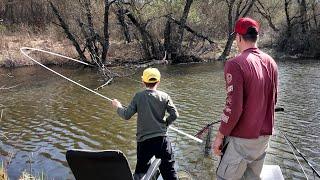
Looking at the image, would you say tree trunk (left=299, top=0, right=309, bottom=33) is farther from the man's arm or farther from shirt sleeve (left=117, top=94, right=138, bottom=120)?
the man's arm

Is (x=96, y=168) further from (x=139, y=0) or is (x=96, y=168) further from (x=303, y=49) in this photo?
(x=303, y=49)

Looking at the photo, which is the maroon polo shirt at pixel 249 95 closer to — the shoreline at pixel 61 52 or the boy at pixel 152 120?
the boy at pixel 152 120

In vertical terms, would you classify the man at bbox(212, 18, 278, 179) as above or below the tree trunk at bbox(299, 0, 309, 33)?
below

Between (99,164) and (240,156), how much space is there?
136 centimetres

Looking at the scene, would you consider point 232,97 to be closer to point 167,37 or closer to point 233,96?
point 233,96

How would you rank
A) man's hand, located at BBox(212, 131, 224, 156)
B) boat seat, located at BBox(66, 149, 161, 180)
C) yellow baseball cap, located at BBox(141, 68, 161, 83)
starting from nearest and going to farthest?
man's hand, located at BBox(212, 131, 224, 156) < boat seat, located at BBox(66, 149, 161, 180) < yellow baseball cap, located at BBox(141, 68, 161, 83)

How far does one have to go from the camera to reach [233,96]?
378 cm

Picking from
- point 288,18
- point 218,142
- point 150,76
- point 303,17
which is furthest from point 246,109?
point 303,17

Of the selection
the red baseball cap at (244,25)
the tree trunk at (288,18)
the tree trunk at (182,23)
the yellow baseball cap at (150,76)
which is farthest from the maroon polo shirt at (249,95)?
the tree trunk at (288,18)

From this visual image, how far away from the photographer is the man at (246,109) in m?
3.78

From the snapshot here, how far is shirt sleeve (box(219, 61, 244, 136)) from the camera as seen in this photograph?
375 cm

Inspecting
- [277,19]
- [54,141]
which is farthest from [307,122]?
[277,19]

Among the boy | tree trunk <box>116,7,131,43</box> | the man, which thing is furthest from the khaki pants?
tree trunk <box>116,7,131,43</box>

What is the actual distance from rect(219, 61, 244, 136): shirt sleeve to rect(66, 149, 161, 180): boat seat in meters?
1.08
